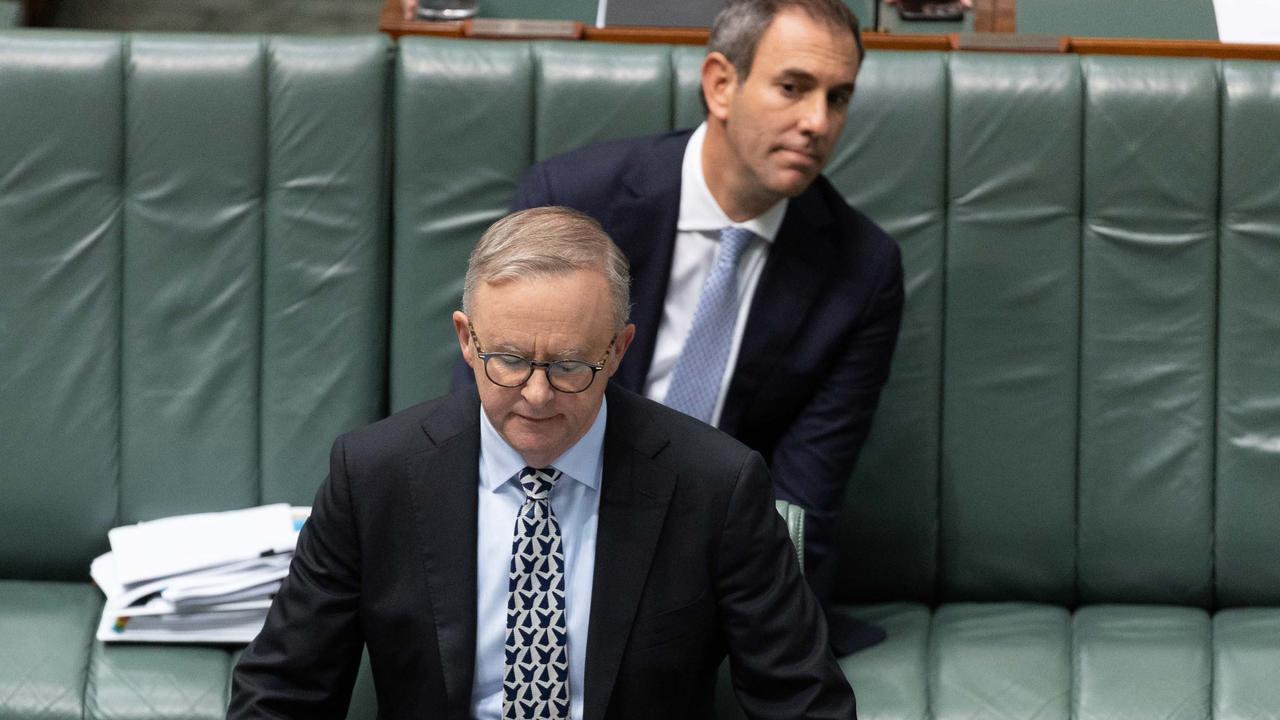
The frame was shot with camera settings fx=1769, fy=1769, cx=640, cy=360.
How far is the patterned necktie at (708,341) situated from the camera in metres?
2.78

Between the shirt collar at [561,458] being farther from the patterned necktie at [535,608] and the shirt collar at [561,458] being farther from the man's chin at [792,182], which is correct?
the man's chin at [792,182]

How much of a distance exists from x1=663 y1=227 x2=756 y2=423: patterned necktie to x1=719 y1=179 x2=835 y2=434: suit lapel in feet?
0.12

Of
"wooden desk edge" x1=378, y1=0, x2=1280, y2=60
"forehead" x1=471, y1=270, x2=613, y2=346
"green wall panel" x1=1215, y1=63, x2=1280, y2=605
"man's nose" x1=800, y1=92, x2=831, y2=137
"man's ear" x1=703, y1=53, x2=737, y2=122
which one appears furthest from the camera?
"wooden desk edge" x1=378, y1=0, x2=1280, y2=60

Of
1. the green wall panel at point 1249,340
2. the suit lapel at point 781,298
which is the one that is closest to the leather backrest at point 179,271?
the suit lapel at point 781,298

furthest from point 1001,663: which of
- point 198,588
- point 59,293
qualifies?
point 59,293

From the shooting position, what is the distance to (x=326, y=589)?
2.14 metres

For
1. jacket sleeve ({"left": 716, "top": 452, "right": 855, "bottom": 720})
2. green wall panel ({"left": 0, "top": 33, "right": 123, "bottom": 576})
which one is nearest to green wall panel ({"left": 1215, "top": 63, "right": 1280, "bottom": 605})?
jacket sleeve ({"left": 716, "top": 452, "right": 855, "bottom": 720})

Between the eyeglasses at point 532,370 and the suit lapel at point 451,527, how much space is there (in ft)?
0.52

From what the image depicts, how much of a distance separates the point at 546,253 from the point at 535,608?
46cm

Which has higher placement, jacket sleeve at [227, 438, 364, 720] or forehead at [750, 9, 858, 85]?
forehead at [750, 9, 858, 85]

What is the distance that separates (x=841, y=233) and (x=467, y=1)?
0.97 meters

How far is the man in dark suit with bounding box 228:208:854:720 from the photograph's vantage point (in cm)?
212

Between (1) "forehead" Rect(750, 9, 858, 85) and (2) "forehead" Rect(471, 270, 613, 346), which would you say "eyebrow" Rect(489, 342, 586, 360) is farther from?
(1) "forehead" Rect(750, 9, 858, 85)

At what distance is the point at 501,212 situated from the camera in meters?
3.03
